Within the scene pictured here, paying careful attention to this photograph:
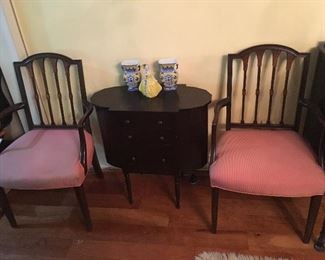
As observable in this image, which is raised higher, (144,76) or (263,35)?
(263,35)

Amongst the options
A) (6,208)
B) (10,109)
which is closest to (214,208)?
(6,208)

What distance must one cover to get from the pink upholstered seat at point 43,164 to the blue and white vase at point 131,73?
418 millimetres

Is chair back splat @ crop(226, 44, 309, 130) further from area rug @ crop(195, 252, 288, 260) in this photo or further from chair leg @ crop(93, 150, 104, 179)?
chair leg @ crop(93, 150, 104, 179)

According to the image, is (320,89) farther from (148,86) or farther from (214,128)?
(148,86)

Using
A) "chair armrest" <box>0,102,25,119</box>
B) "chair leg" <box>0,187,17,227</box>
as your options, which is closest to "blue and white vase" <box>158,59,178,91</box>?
"chair armrest" <box>0,102,25,119</box>

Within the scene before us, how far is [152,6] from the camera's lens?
1.58 metres

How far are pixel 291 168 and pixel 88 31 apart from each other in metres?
1.33

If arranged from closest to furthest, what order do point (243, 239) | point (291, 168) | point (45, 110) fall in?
point (291, 168) < point (243, 239) < point (45, 110)

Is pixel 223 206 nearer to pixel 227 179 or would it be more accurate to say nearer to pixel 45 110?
pixel 227 179

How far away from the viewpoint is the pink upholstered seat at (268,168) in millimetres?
1260

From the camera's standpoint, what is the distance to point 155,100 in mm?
1569

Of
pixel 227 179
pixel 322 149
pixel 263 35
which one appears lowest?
pixel 227 179

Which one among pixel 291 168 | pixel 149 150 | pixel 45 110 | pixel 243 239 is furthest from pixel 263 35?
pixel 45 110

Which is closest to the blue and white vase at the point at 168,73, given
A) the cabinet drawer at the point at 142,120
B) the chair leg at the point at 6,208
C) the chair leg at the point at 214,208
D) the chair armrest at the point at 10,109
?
the cabinet drawer at the point at 142,120
